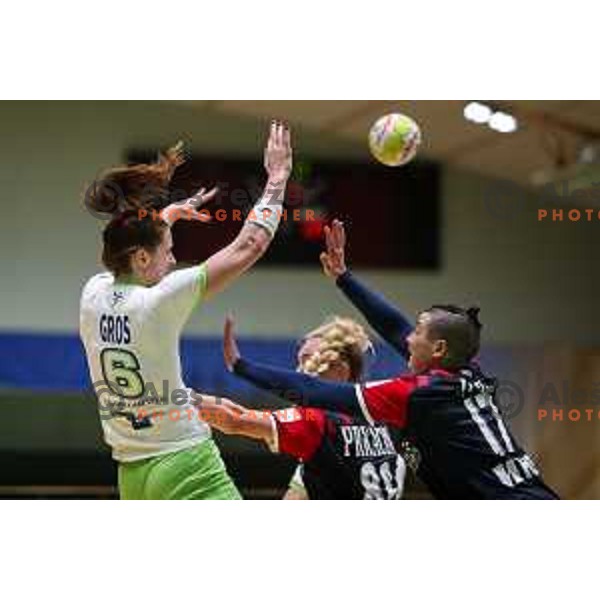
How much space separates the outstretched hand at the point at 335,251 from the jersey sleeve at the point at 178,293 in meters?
0.49

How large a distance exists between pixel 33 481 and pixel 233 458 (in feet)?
2.47

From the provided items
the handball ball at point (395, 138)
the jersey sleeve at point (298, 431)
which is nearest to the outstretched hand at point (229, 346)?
the jersey sleeve at point (298, 431)

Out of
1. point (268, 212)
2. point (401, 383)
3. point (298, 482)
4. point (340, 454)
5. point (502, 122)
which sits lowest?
point (298, 482)

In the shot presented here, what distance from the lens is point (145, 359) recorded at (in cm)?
445

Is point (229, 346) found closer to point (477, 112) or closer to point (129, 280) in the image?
point (129, 280)

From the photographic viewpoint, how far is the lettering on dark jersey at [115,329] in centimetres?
443

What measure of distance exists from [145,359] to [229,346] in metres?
0.41

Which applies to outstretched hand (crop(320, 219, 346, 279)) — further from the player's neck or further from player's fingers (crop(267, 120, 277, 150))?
the player's neck

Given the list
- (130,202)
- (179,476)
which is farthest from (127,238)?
(179,476)

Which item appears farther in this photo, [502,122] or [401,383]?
[502,122]

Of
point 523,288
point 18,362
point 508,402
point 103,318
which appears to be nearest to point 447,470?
point 508,402

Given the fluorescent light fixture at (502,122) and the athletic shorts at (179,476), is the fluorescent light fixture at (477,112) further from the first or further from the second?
the athletic shorts at (179,476)

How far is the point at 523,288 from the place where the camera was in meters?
4.80
